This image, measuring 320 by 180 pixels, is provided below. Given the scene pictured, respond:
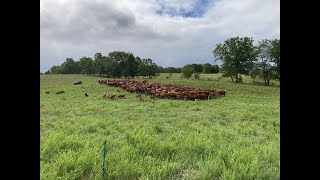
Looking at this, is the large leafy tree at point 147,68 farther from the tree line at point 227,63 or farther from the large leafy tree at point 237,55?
the large leafy tree at point 237,55

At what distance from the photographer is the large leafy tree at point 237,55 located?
3553cm

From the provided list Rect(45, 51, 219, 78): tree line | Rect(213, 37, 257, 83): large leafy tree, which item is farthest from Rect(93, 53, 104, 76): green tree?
Rect(213, 37, 257, 83): large leafy tree

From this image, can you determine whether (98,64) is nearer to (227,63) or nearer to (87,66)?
(87,66)

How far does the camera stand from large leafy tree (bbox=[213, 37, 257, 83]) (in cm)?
3553

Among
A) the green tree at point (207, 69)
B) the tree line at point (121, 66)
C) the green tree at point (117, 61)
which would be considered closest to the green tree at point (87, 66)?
the tree line at point (121, 66)

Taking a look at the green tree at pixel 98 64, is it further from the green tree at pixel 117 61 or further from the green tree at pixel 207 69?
the green tree at pixel 207 69

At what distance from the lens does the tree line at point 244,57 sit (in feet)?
112

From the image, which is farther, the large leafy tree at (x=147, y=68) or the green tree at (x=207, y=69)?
the green tree at (x=207, y=69)

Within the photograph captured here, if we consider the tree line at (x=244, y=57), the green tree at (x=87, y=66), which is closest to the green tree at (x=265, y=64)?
the tree line at (x=244, y=57)

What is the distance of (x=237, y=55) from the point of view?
36.9 m

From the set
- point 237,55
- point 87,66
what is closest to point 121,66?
point 87,66

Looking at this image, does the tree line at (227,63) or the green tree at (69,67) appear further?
the green tree at (69,67)
